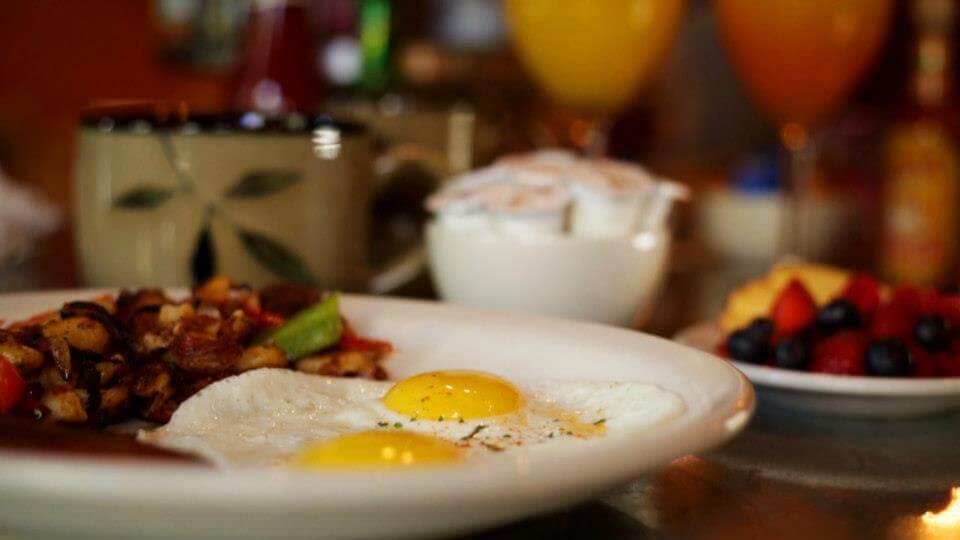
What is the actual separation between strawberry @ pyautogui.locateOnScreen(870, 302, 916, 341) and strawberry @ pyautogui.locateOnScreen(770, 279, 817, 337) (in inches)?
1.9

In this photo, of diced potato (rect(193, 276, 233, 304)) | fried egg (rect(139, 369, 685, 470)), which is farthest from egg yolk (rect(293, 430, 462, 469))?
diced potato (rect(193, 276, 233, 304))

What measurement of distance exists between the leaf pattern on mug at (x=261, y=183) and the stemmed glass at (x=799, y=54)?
70 centimetres

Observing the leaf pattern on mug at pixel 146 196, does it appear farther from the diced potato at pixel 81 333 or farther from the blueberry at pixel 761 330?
the blueberry at pixel 761 330

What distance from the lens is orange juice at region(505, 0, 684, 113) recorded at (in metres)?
1.28

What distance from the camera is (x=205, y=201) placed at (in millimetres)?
999

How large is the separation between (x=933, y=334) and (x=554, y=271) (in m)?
0.32

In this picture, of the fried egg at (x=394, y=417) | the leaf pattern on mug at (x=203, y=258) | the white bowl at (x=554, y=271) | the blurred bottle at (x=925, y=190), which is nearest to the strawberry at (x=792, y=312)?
the white bowl at (x=554, y=271)

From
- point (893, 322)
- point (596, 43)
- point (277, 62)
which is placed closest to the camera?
point (893, 322)

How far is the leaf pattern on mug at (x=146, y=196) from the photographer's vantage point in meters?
1.00

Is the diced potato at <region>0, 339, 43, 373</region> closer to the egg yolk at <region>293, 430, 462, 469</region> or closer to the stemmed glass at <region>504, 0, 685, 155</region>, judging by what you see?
the egg yolk at <region>293, 430, 462, 469</region>

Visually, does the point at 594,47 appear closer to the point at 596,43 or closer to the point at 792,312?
the point at 596,43

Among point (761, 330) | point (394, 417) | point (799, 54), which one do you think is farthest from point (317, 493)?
point (799, 54)

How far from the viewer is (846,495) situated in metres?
0.62

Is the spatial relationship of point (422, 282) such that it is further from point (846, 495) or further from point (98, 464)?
point (98, 464)
